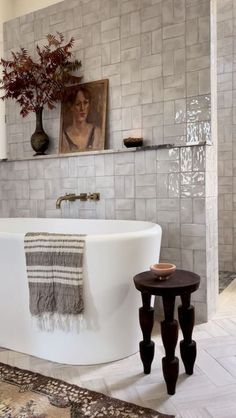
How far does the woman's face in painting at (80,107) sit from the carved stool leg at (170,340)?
6.64 feet

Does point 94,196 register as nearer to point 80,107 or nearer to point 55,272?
point 80,107

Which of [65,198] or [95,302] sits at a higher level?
[65,198]

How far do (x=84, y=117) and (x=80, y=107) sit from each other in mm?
109

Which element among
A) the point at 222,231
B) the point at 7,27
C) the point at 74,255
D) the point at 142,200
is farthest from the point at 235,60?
the point at 74,255

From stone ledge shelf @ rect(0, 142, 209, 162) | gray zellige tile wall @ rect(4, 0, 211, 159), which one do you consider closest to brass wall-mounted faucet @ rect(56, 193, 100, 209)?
stone ledge shelf @ rect(0, 142, 209, 162)

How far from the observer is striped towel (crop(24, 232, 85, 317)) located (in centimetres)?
191

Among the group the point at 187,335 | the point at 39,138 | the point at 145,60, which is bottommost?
the point at 187,335

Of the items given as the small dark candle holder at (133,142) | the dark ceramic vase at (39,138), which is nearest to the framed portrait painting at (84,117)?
the dark ceramic vase at (39,138)

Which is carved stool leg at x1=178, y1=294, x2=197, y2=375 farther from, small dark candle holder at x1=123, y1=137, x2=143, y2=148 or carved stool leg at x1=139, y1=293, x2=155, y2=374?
small dark candle holder at x1=123, y1=137, x2=143, y2=148

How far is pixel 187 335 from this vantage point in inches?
73.7

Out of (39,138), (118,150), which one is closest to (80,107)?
(39,138)

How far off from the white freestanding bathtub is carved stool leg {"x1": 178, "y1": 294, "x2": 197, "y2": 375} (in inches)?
12.4

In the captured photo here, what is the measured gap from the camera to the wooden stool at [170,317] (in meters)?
1.69

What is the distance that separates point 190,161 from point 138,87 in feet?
2.63
